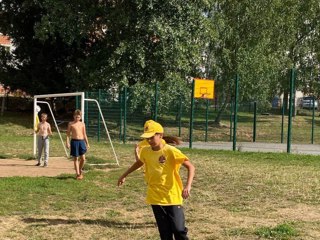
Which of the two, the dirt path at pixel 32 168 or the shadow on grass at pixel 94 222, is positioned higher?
the shadow on grass at pixel 94 222

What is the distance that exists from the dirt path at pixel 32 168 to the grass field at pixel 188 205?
0.65 metres

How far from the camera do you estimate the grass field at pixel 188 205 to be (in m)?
6.10

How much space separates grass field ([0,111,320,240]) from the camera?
240 inches

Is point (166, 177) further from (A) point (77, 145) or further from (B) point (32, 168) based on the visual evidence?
(B) point (32, 168)

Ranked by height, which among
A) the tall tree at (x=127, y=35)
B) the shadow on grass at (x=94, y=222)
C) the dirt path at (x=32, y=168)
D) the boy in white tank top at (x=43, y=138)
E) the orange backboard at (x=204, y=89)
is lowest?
the dirt path at (x=32, y=168)

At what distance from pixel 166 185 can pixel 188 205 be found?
2752 millimetres

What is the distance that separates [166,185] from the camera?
16.7 ft

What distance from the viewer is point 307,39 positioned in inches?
1580

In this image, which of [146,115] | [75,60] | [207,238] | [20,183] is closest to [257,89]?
[146,115]

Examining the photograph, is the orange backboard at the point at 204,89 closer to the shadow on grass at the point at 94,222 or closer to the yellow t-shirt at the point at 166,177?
the shadow on grass at the point at 94,222

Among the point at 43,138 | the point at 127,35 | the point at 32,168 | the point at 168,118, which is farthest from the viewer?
the point at 127,35

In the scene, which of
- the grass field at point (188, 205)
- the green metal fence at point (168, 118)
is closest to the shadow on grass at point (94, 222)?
the grass field at point (188, 205)

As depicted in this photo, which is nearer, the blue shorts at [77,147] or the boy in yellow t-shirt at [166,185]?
the boy in yellow t-shirt at [166,185]

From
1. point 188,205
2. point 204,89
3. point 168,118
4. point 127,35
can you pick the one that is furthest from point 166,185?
point 127,35
